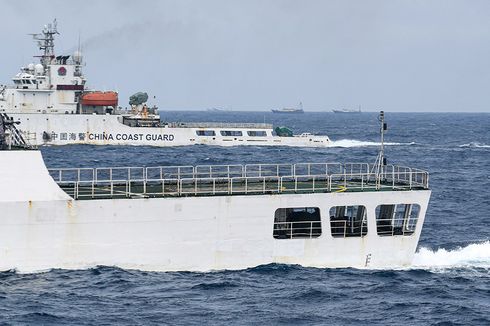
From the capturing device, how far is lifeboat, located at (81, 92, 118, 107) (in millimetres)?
106875

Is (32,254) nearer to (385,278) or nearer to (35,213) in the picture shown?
(35,213)

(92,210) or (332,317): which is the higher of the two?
(92,210)

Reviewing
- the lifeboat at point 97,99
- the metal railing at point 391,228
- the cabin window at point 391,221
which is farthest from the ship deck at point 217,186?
the lifeboat at point 97,99

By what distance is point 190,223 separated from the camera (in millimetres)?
33125

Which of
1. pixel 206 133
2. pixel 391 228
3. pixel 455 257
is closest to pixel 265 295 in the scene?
pixel 391 228

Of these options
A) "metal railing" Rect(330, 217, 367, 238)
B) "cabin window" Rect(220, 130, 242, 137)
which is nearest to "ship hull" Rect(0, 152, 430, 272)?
"metal railing" Rect(330, 217, 367, 238)

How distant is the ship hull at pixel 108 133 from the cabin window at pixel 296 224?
2771 inches

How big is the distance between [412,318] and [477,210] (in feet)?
90.7

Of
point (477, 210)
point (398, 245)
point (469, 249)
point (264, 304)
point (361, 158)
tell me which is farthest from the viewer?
point (361, 158)

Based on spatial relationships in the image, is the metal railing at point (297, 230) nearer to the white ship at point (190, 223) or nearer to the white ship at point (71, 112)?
the white ship at point (190, 223)

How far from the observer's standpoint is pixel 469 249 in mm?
39969

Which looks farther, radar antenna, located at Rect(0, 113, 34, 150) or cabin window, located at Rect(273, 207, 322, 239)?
cabin window, located at Rect(273, 207, 322, 239)

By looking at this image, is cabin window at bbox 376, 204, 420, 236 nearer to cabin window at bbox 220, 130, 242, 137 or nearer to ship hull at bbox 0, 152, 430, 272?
ship hull at bbox 0, 152, 430, 272

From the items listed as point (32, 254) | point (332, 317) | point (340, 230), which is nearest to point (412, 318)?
point (332, 317)
